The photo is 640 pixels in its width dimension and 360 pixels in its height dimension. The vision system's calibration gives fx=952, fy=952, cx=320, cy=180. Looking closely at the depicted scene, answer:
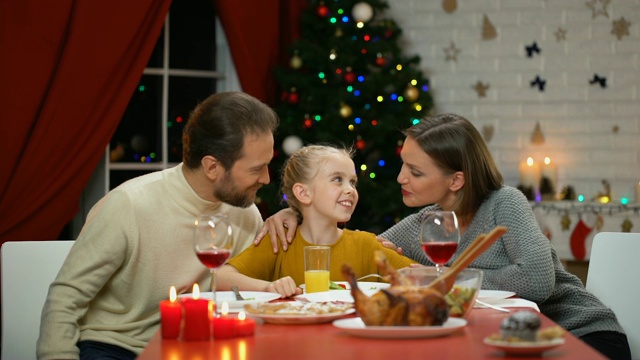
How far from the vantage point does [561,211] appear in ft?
19.9

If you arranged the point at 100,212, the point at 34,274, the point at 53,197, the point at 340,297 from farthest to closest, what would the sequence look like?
the point at 53,197 → the point at 34,274 → the point at 100,212 → the point at 340,297

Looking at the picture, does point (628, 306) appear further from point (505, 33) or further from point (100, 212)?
point (505, 33)

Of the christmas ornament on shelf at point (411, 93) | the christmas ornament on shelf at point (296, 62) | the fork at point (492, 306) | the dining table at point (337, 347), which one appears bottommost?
the dining table at point (337, 347)

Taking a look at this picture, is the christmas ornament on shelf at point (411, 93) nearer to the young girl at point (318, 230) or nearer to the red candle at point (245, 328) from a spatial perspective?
the young girl at point (318, 230)

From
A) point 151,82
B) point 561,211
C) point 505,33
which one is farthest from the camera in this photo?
point 505,33

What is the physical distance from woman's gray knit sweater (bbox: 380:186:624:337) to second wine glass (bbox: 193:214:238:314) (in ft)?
3.15

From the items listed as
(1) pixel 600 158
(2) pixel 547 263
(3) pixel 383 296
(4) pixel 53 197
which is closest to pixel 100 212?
(3) pixel 383 296

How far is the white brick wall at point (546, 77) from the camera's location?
6.39 m

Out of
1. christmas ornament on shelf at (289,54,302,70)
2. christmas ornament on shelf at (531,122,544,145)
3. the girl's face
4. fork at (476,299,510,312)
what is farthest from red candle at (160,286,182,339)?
christmas ornament on shelf at (531,122,544,145)

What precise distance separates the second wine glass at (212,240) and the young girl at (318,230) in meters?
0.71

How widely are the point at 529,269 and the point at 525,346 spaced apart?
108cm

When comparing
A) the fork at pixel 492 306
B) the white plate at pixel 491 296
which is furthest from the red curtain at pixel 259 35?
the fork at pixel 492 306

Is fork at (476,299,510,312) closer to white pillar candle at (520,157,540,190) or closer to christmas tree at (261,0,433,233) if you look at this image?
christmas tree at (261,0,433,233)

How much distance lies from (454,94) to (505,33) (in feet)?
1.76
